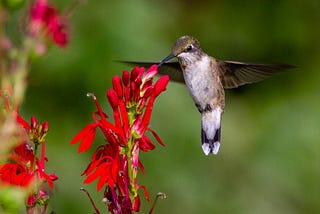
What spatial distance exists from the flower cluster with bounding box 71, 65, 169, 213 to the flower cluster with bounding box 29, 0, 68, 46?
14.3 inches

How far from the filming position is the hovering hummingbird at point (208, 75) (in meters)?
2.60

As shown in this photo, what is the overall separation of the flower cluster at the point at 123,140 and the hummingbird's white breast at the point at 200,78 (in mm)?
836

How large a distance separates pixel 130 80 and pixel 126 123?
101 mm

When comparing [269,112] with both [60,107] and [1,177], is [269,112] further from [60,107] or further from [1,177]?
[1,177]

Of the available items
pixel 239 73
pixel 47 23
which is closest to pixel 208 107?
pixel 239 73

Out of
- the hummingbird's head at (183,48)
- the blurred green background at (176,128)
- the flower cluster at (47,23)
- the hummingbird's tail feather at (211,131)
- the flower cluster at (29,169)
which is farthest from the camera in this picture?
the blurred green background at (176,128)

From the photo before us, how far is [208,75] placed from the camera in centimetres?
274

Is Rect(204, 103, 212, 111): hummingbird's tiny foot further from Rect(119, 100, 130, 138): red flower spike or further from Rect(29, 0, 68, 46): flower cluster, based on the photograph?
Rect(29, 0, 68, 46): flower cluster

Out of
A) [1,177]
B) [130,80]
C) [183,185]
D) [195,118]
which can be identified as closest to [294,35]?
[195,118]

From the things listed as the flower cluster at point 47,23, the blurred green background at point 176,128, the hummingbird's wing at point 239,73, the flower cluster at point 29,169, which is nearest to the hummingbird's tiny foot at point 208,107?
the hummingbird's wing at point 239,73

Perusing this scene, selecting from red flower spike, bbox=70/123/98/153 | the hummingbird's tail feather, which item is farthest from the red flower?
the hummingbird's tail feather

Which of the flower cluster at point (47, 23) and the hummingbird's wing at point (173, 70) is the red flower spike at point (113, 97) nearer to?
the flower cluster at point (47, 23)

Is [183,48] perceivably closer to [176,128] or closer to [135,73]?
[135,73]

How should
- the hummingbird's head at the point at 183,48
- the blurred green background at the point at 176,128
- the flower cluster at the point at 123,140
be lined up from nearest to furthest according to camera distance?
the flower cluster at the point at 123,140 < the hummingbird's head at the point at 183,48 < the blurred green background at the point at 176,128
